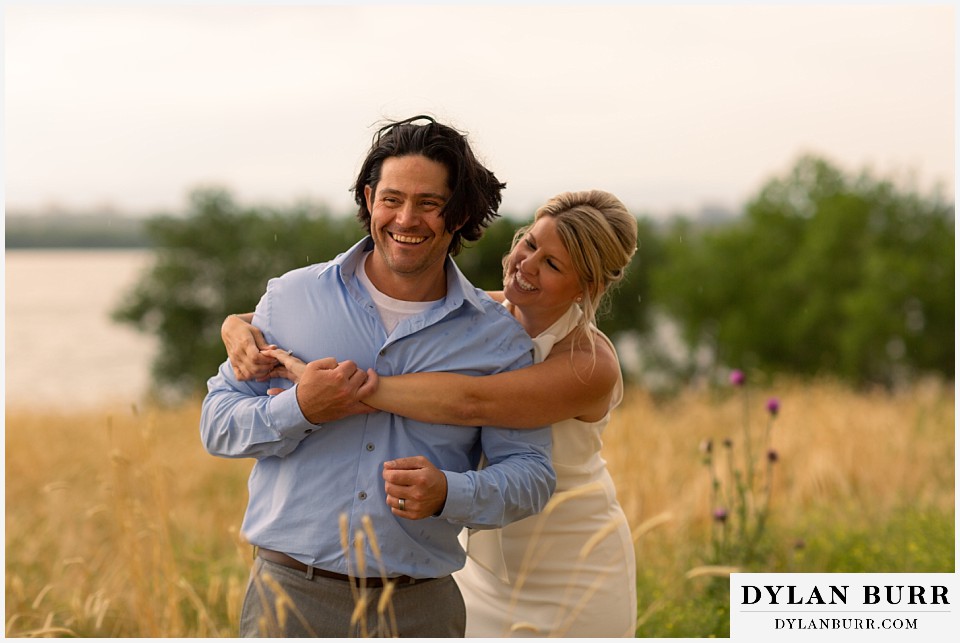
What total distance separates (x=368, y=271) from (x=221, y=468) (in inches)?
242

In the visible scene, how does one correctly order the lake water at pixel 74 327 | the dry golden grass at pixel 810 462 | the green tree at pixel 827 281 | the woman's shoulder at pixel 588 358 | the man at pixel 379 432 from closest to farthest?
the man at pixel 379 432, the woman's shoulder at pixel 588 358, the dry golden grass at pixel 810 462, the green tree at pixel 827 281, the lake water at pixel 74 327

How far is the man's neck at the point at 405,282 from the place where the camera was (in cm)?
301

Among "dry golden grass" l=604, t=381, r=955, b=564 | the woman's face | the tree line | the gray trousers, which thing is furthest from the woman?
the tree line

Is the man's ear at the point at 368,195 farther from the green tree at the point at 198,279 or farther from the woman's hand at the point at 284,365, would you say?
the green tree at the point at 198,279

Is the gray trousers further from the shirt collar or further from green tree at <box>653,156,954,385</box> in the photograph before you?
green tree at <box>653,156,954,385</box>

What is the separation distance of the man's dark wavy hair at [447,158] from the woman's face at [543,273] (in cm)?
32

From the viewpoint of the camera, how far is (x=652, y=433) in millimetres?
8656

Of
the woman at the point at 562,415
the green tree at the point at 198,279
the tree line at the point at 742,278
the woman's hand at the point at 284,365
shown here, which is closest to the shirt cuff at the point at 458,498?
the woman at the point at 562,415

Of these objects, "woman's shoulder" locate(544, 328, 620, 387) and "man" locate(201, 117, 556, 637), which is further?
"woman's shoulder" locate(544, 328, 620, 387)

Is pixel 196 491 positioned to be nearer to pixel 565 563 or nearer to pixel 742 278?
pixel 565 563

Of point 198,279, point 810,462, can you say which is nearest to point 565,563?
point 810,462

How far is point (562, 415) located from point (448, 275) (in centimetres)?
56

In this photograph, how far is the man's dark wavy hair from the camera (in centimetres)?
291

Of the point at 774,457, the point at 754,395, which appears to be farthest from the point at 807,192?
the point at 774,457
